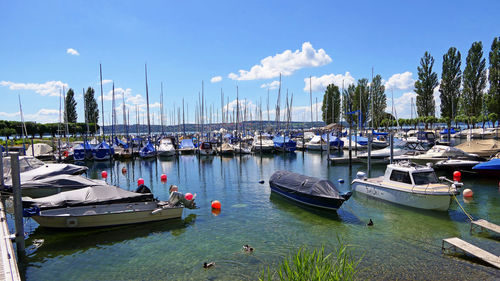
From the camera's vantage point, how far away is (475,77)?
72500mm

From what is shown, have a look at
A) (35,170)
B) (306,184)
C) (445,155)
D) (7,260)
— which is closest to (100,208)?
(7,260)

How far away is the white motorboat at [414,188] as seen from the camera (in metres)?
17.8

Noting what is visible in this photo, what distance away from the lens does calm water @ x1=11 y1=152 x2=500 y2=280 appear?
39.3 feet

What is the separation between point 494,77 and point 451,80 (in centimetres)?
1309

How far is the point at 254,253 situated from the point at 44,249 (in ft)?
32.9

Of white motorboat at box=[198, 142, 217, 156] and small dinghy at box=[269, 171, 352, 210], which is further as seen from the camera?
white motorboat at box=[198, 142, 217, 156]

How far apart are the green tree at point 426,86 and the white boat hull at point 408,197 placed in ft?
232

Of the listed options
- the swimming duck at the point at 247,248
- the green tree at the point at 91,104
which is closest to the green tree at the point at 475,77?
the swimming duck at the point at 247,248

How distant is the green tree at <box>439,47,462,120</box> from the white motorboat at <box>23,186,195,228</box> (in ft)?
266

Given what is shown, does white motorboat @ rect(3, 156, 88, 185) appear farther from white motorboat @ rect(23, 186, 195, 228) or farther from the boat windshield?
the boat windshield

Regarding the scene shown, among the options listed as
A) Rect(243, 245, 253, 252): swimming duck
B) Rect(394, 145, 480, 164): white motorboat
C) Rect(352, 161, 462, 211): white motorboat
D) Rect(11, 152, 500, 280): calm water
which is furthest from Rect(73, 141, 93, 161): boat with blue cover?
Rect(394, 145, 480, 164): white motorboat

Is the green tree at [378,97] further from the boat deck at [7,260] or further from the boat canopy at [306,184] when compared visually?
the boat deck at [7,260]

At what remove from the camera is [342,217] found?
18609mm

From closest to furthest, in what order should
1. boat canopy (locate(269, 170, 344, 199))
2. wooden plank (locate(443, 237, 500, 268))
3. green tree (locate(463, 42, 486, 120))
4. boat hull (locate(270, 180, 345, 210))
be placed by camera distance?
wooden plank (locate(443, 237, 500, 268)) < boat hull (locate(270, 180, 345, 210)) < boat canopy (locate(269, 170, 344, 199)) < green tree (locate(463, 42, 486, 120))
